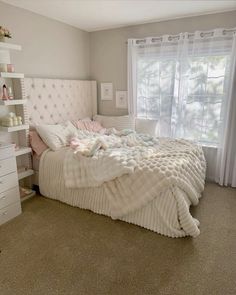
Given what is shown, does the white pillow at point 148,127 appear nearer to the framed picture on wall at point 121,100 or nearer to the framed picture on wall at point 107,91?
the framed picture on wall at point 121,100

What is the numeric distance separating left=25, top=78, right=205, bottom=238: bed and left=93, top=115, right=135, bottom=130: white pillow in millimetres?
356

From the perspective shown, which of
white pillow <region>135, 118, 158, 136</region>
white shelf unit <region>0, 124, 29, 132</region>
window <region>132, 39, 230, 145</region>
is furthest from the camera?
white pillow <region>135, 118, 158, 136</region>

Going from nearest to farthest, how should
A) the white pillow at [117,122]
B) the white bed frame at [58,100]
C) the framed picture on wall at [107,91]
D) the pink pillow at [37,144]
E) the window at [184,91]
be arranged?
the pink pillow at [37,144] → the white bed frame at [58,100] → the window at [184,91] → the white pillow at [117,122] → the framed picture on wall at [107,91]

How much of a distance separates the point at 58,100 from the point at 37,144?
85cm

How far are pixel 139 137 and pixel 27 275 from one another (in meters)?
2.10

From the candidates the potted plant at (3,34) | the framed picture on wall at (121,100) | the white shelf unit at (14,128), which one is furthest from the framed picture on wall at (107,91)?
the potted plant at (3,34)

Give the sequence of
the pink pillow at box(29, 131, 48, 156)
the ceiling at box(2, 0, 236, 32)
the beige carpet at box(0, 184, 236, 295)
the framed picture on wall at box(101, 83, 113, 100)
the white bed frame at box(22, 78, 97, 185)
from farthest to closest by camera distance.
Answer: the framed picture on wall at box(101, 83, 113, 100) → the white bed frame at box(22, 78, 97, 185) → the pink pillow at box(29, 131, 48, 156) → the ceiling at box(2, 0, 236, 32) → the beige carpet at box(0, 184, 236, 295)

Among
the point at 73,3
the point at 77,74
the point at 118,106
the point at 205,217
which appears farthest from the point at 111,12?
the point at 205,217

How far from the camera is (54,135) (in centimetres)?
292

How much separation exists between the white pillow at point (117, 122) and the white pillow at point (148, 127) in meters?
0.12

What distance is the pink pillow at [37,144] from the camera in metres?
2.87

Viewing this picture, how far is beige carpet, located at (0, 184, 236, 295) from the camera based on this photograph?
5.32 feet

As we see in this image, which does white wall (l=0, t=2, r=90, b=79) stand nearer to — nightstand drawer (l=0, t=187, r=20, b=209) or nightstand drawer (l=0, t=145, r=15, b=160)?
nightstand drawer (l=0, t=145, r=15, b=160)

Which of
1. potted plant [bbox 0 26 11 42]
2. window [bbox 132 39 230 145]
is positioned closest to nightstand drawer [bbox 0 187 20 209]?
potted plant [bbox 0 26 11 42]
